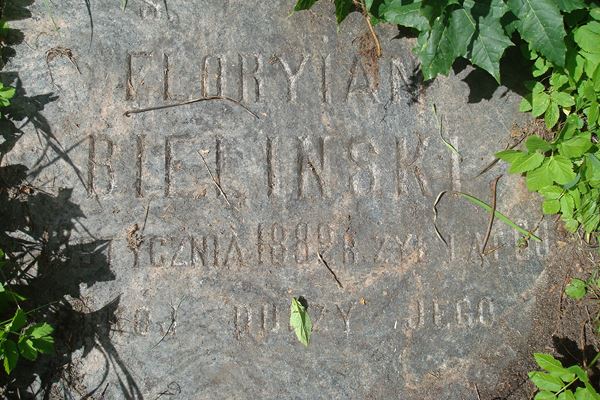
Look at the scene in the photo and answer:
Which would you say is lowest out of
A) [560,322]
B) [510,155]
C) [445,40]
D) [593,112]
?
[560,322]

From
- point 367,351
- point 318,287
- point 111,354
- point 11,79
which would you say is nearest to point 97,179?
point 11,79

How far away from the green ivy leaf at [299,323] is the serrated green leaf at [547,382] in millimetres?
1013

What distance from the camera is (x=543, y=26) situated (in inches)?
96.7

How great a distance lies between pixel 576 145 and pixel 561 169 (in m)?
0.12

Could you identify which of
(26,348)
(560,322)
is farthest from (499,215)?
(26,348)

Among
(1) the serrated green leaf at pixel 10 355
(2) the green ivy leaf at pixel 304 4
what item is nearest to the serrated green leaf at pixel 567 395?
(2) the green ivy leaf at pixel 304 4

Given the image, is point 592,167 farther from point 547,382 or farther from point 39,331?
point 39,331

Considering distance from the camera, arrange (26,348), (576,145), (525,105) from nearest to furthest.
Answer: (26,348) → (576,145) → (525,105)

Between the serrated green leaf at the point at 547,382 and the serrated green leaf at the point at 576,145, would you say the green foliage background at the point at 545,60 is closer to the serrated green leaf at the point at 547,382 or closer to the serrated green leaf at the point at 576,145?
the serrated green leaf at the point at 576,145

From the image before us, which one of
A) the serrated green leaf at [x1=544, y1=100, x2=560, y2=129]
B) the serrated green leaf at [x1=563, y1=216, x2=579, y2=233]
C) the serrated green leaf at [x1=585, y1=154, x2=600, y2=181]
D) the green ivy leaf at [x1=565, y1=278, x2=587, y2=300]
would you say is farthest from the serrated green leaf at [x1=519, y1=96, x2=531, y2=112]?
the green ivy leaf at [x1=565, y1=278, x2=587, y2=300]

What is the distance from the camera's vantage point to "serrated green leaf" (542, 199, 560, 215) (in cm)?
288

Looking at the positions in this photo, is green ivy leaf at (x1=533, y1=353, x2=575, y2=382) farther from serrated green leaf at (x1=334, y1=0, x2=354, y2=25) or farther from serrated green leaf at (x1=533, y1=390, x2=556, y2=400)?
serrated green leaf at (x1=334, y1=0, x2=354, y2=25)

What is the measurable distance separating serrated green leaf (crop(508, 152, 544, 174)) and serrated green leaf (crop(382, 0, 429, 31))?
0.76m

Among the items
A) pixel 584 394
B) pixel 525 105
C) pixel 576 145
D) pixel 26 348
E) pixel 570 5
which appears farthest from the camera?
pixel 525 105
